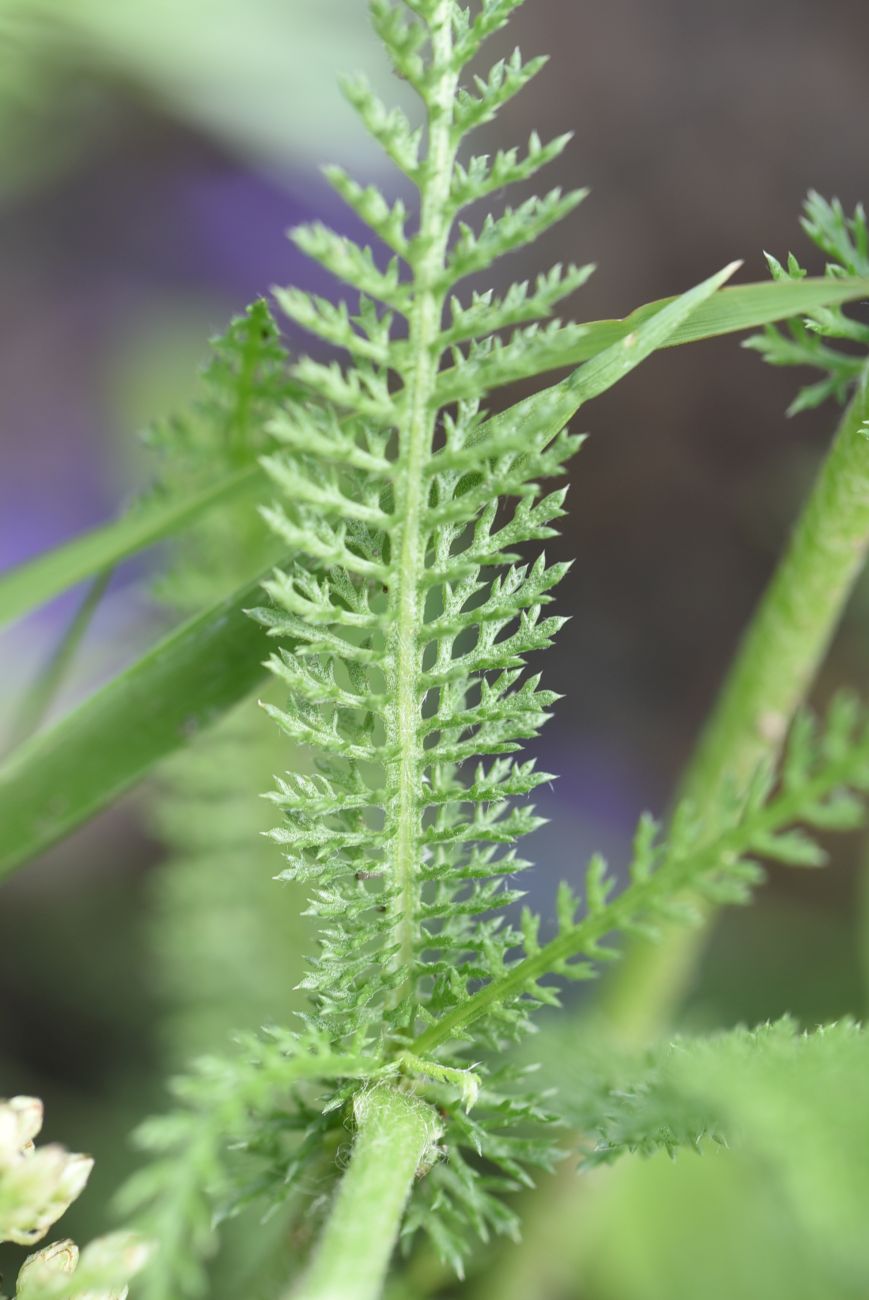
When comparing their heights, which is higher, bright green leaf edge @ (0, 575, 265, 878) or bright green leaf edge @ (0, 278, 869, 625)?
bright green leaf edge @ (0, 278, 869, 625)

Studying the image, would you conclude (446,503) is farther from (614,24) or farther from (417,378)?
(614,24)

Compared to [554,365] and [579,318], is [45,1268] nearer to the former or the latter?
[554,365]

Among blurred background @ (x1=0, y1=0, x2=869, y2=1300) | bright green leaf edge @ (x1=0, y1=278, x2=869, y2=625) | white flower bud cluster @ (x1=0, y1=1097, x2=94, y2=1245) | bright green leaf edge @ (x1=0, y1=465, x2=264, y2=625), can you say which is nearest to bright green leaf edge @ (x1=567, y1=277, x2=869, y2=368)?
bright green leaf edge @ (x1=0, y1=278, x2=869, y2=625)

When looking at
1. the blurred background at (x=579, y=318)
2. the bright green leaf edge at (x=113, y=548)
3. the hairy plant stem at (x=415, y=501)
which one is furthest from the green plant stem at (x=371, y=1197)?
the blurred background at (x=579, y=318)

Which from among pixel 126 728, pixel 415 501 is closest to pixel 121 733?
pixel 126 728

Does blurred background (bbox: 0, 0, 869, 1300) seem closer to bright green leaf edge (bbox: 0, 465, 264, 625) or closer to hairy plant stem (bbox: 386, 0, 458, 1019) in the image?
bright green leaf edge (bbox: 0, 465, 264, 625)

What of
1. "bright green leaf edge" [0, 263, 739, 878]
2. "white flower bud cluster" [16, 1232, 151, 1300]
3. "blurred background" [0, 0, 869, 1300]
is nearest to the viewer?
"white flower bud cluster" [16, 1232, 151, 1300]

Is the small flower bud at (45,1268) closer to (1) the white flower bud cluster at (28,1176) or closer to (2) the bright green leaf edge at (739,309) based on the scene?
(1) the white flower bud cluster at (28,1176)
